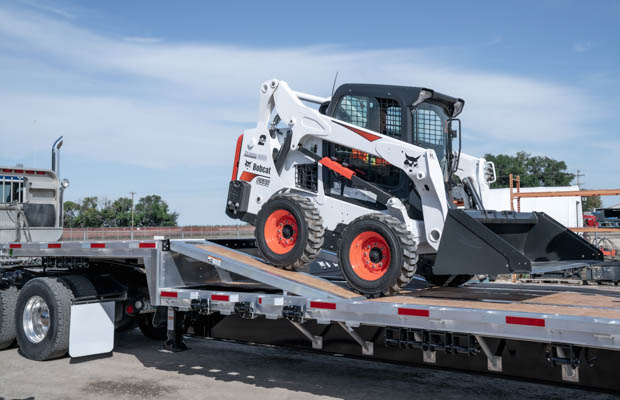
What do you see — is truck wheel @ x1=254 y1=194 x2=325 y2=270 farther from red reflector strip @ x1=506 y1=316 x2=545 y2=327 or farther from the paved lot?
red reflector strip @ x1=506 y1=316 x2=545 y2=327

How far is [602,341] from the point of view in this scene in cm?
421

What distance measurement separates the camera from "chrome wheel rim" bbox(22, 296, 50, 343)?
7.68 metres

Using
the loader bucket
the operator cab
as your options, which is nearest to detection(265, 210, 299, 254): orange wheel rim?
the operator cab

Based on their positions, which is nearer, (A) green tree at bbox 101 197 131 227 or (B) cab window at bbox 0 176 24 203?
(B) cab window at bbox 0 176 24 203

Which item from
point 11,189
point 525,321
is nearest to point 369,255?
point 525,321

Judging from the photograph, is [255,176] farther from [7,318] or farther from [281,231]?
[7,318]

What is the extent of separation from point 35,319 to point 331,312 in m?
4.23

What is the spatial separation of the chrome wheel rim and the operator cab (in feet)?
12.6

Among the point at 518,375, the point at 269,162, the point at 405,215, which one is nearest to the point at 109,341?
the point at 269,162

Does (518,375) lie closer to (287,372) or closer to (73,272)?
(287,372)

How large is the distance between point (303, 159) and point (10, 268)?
434 centimetres

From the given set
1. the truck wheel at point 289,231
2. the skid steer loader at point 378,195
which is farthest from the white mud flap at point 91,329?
the truck wheel at point 289,231

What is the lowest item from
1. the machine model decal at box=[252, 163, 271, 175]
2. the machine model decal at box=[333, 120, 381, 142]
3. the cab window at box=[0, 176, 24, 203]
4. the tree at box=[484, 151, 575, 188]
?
the cab window at box=[0, 176, 24, 203]

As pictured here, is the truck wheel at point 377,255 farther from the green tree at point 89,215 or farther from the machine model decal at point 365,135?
the green tree at point 89,215
